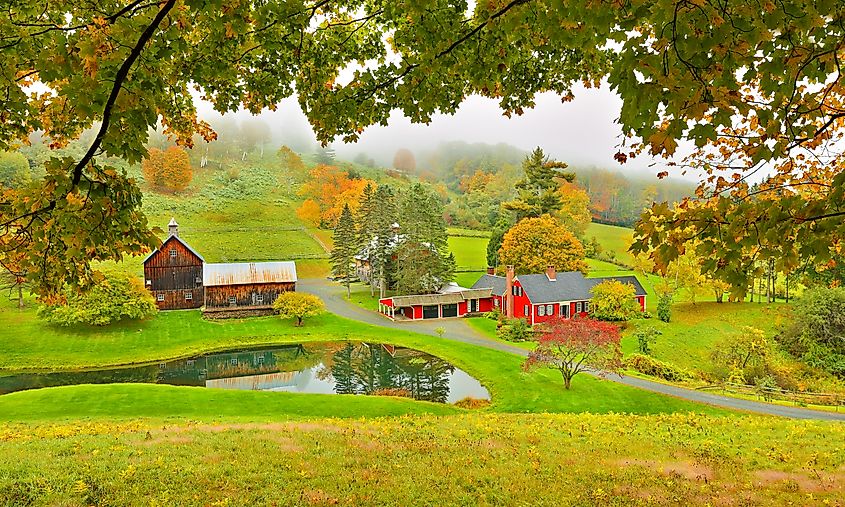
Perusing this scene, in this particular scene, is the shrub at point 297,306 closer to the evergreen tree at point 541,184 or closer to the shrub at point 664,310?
the evergreen tree at point 541,184

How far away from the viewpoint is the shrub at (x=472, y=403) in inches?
736

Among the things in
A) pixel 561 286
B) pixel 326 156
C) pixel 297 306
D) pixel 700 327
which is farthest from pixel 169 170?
pixel 700 327

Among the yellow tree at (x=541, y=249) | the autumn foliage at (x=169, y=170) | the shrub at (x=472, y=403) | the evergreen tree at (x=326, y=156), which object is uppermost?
the evergreen tree at (x=326, y=156)

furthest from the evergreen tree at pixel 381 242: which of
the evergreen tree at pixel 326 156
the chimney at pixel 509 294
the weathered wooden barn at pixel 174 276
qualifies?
the evergreen tree at pixel 326 156

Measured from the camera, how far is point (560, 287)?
35625mm

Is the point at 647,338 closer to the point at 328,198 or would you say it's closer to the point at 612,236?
the point at 612,236

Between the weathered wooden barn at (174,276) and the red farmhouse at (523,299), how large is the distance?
1381 centimetres

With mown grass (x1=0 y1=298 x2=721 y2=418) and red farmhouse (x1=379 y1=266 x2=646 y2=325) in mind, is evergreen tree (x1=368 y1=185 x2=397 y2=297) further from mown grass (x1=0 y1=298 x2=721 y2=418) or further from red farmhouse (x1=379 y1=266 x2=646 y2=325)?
mown grass (x1=0 y1=298 x2=721 y2=418)

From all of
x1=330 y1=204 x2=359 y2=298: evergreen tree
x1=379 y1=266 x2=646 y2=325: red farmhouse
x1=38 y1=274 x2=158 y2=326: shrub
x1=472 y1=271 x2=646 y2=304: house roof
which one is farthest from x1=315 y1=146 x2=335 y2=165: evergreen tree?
x1=472 y1=271 x2=646 y2=304: house roof

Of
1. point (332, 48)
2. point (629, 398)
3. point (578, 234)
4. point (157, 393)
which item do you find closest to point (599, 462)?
point (332, 48)

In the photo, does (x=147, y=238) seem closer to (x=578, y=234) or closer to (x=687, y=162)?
(x=687, y=162)

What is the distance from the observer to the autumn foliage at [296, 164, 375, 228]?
6457 cm

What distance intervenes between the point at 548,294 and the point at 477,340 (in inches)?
320

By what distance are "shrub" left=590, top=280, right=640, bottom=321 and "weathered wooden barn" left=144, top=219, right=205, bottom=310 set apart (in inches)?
1115
